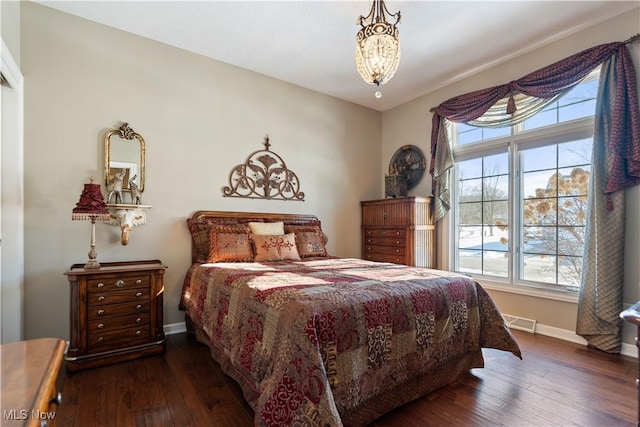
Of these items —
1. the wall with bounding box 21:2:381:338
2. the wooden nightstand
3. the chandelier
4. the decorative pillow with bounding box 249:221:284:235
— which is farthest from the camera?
the decorative pillow with bounding box 249:221:284:235

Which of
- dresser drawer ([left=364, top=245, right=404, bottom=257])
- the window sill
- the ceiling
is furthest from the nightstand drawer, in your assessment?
the ceiling

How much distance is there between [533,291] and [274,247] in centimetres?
277

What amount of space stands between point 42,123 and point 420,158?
4176 mm

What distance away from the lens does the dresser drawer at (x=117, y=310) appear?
2.31 m

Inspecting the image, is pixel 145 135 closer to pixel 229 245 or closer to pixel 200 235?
pixel 200 235

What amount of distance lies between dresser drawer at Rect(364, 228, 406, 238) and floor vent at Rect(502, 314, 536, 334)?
4.72ft

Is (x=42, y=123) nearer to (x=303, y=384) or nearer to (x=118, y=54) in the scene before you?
(x=118, y=54)

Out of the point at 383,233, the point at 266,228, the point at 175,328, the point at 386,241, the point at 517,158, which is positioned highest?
the point at 517,158

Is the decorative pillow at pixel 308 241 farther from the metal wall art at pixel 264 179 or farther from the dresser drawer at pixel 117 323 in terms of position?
the dresser drawer at pixel 117 323

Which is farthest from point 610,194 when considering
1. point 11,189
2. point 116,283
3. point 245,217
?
point 11,189

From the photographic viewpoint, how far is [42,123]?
2.54 metres

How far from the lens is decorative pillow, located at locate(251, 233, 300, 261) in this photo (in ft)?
10.2

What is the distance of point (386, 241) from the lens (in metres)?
4.19

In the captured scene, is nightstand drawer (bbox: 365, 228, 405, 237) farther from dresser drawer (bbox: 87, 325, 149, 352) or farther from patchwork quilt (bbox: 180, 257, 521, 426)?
dresser drawer (bbox: 87, 325, 149, 352)
